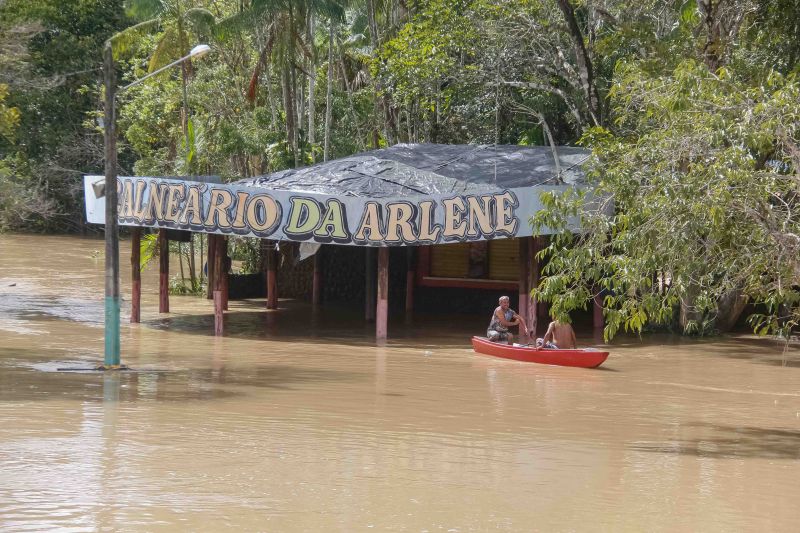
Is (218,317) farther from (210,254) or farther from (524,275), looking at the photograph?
(524,275)

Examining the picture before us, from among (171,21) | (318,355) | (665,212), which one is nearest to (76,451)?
(665,212)

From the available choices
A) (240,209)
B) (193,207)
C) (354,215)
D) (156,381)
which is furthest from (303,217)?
(156,381)

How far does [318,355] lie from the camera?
73.2 ft

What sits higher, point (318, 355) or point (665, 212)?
point (665, 212)

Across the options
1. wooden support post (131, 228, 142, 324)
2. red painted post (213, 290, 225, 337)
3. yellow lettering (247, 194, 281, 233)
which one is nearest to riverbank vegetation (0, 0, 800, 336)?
wooden support post (131, 228, 142, 324)

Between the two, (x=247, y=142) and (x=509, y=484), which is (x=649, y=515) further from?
(x=247, y=142)

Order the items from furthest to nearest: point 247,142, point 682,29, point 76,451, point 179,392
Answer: point 247,142 → point 682,29 → point 179,392 → point 76,451

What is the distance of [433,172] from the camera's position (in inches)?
1008

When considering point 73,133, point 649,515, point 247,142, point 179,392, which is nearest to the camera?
point 649,515

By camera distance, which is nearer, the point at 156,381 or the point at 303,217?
the point at 156,381

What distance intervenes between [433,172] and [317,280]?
8057mm

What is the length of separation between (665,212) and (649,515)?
4.03m

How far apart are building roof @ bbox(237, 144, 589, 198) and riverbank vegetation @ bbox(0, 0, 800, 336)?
0.91 meters

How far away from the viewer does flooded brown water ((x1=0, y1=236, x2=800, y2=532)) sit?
10.2 m
